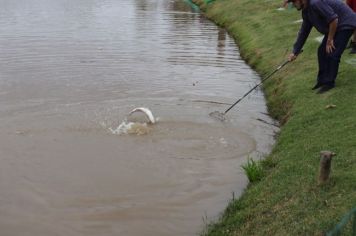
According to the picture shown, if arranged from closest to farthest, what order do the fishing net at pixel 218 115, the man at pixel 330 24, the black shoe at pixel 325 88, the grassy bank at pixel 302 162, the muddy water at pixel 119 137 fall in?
the grassy bank at pixel 302 162, the muddy water at pixel 119 137, the man at pixel 330 24, the black shoe at pixel 325 88, the fishing net at pixel 218 115

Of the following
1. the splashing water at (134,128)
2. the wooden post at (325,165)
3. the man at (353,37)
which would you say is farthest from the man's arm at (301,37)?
the wooden post at (325,165)

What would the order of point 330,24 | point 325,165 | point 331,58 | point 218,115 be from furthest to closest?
1. point 218,115
2. point 331,58
3. point 330,24
4. point 325,165

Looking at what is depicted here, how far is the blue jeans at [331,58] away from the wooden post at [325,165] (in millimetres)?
3866

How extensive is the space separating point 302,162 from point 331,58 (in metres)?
3.03

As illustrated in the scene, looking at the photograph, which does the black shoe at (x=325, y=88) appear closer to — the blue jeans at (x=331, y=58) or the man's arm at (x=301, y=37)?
the blue jeans at (x=331, y=58)

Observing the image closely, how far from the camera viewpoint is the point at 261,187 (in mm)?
7137

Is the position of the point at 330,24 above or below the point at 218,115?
above

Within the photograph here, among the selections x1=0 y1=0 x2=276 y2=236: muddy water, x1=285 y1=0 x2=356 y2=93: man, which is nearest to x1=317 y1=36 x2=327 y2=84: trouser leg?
x1=285 y1=0 x2=356 y2=93: man

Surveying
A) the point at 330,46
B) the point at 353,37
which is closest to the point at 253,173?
the point at 330,46

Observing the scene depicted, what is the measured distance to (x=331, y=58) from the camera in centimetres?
959

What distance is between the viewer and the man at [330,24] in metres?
8.80

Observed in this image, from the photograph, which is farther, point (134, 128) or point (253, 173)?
point (134, 128)

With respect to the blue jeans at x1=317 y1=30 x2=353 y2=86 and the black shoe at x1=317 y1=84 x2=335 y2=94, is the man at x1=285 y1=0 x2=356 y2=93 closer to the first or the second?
the blue jeans at x1=317 y1=30 x2=353 y2=86

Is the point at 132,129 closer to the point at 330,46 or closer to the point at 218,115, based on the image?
the point at 218,115
